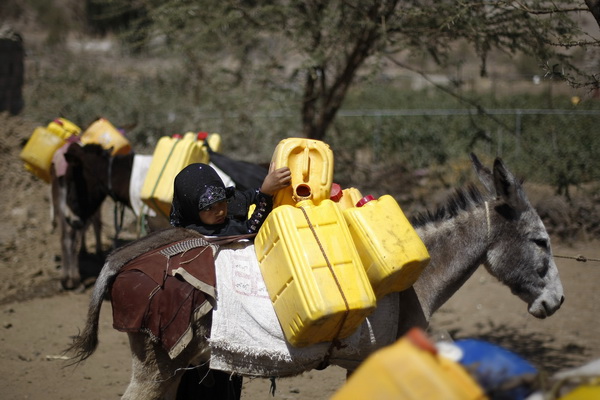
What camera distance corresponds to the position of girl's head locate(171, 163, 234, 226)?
3.30 m

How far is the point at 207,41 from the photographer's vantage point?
898 cm

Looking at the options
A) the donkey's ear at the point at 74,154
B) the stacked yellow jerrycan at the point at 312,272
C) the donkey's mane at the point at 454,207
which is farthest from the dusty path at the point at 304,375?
the stacked yellow jerrycan at the point at 312,272

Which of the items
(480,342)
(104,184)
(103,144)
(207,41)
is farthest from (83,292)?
(480,342)

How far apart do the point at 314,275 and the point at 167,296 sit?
791 millimetres

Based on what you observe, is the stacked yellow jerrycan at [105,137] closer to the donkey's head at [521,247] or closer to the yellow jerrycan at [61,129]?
the yellow jerrycan at [61,129]

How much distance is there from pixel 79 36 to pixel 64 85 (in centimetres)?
1459

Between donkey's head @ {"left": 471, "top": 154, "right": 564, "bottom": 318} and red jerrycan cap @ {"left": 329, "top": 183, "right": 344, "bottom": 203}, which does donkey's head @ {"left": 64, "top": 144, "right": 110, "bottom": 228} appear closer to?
red jerrycan cap @ {"left": 329, "top": 183, "right": 344, "bottom": 203}

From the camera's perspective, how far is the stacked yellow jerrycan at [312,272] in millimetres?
2812

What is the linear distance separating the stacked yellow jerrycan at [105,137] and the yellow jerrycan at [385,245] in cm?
527

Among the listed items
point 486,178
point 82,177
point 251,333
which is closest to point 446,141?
point 82,177

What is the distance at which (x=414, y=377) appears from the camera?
5.67 feet

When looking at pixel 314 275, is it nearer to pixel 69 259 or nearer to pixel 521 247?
pixel 521 247

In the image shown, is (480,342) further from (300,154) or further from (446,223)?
(446,223)

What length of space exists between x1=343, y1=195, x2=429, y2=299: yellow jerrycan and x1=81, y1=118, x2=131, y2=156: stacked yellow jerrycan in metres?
5.27
